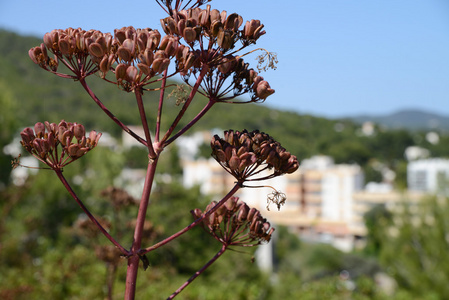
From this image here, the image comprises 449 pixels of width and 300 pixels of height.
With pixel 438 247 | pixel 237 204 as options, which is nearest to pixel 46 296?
pixel 237 204

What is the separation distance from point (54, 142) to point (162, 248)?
15774 mm

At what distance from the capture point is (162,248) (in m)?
16.7

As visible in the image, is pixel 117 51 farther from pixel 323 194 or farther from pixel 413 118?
pixel 413 118

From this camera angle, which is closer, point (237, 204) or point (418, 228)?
point (237, 204)

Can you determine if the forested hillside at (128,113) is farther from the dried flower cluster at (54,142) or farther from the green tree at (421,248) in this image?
the dried flower cluster at (54,142)

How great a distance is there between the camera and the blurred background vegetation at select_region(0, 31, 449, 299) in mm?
6875

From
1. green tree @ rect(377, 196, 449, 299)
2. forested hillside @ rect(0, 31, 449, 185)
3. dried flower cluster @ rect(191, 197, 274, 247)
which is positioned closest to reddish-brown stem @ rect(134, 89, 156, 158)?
dried flower cluster @ rect(191, 197, 274, 247)

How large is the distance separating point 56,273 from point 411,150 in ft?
275

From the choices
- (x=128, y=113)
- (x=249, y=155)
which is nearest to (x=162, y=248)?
(x=249, y=155)

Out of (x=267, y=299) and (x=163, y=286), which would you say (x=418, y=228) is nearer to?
(x=267, y=299)

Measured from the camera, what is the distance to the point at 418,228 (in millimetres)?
14164

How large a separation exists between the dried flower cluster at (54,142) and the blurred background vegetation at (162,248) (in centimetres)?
100

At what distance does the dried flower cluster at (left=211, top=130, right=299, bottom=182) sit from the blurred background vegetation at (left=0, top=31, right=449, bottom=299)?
82 cm

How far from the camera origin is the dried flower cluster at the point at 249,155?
1.31 metres
